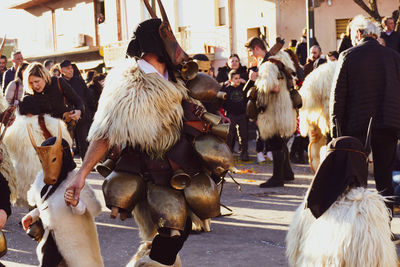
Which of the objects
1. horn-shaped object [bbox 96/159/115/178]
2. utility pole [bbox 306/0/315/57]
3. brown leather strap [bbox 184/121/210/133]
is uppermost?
utility pole [bbox 306/0/315/57]

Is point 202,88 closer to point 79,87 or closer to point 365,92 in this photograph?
point 365,92

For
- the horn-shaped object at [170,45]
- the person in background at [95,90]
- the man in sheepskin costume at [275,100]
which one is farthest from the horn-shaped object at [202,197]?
the person in background at [95,90]

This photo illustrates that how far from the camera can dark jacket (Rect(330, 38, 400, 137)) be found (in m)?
6.02

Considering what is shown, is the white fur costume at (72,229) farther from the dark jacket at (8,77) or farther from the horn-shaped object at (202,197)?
the dark jacket at (8,77)

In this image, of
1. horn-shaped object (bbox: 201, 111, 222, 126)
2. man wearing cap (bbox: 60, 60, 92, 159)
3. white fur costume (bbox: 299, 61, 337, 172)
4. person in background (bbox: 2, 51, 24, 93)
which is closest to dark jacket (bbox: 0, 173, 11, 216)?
horn-shaped object (bbox: 201, 111, 222, 126)

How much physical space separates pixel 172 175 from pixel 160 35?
86 cm

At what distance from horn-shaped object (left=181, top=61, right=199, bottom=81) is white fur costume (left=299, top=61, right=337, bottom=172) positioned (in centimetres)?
440

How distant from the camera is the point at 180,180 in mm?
4059

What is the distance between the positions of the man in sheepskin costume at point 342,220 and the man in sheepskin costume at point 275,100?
15.6ft

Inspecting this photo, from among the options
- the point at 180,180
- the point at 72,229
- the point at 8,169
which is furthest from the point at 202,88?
the point at 8,169

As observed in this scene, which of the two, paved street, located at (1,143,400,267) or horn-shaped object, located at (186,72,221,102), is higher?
horn-shaped object, located at (186,72,221,102)

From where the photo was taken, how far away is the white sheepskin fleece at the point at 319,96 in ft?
27.9

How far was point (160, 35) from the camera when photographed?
13.6ft

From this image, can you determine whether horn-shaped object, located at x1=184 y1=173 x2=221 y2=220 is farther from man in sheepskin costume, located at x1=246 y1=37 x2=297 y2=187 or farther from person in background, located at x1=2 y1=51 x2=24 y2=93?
person in background, located at x1=2 y1=51 x2=24 y2=93
